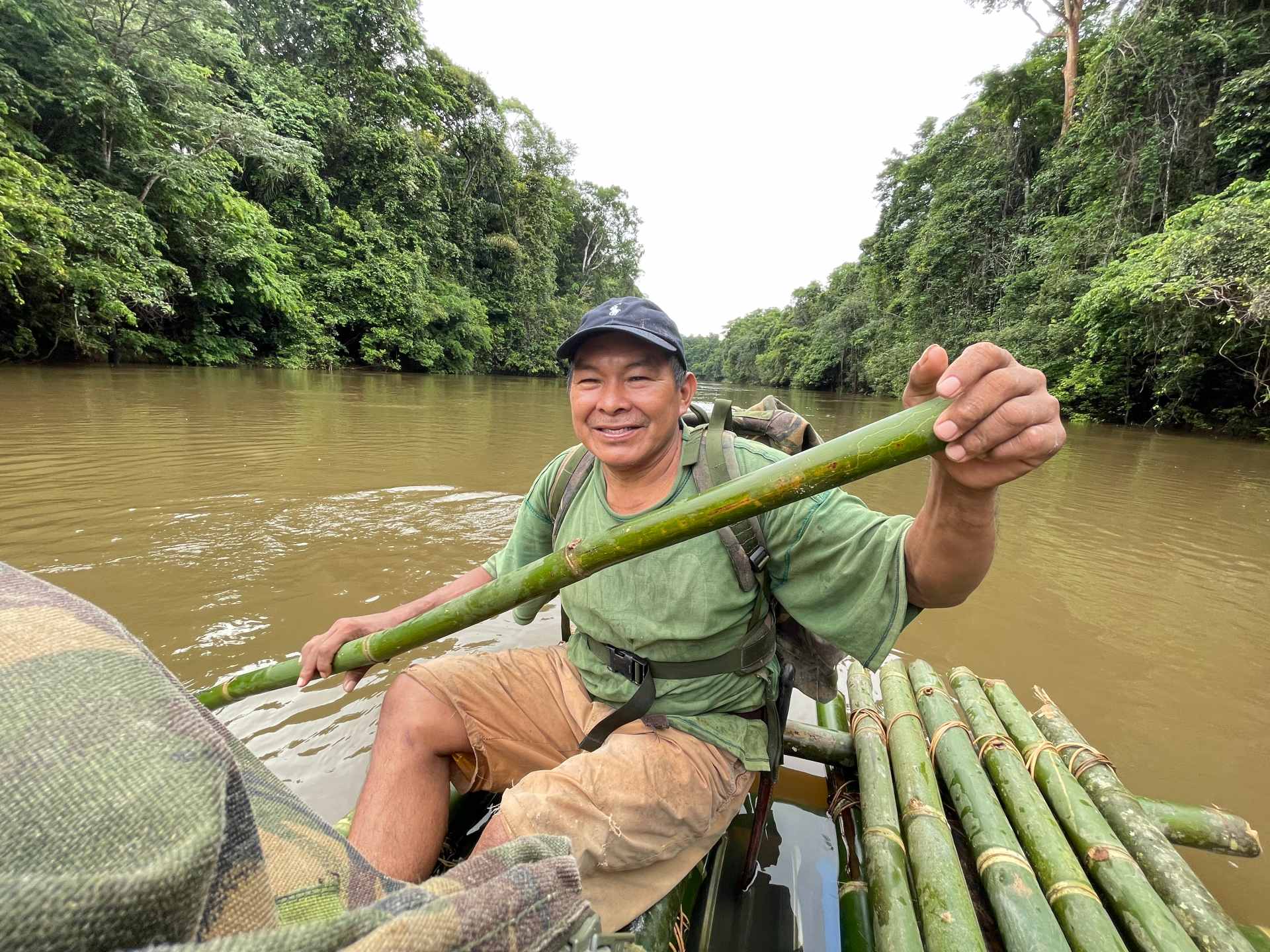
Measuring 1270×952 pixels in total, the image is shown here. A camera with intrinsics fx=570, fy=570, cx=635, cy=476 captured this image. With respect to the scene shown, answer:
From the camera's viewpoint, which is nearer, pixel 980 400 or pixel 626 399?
pixel 980 400

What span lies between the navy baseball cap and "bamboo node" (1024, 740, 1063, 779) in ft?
5.75

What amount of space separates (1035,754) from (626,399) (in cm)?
180

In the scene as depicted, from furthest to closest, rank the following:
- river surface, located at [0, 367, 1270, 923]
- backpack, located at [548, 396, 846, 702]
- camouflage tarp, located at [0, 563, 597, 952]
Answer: river surface, located at [0, 367, 1270, 923] < backpack, located at [548, 396, 846, 702] < camouflage tarp, located at [0, 563, 597, 952]

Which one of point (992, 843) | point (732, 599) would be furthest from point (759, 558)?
point (992, 843)

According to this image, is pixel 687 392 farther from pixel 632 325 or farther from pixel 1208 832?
pixel 1208 832

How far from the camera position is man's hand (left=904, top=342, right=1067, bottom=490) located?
1.03 metres

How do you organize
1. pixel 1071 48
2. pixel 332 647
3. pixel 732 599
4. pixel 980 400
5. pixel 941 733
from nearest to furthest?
pixel 980 400, pixel 732 599, pixel 332 647, pixel 941 733, pixel 1071 48

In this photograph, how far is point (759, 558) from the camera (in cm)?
157

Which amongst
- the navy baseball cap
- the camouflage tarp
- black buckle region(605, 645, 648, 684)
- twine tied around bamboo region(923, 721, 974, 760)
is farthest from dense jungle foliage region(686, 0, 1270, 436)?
the camouflage tarp

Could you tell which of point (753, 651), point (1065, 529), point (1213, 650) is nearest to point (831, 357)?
point (1065, 529)

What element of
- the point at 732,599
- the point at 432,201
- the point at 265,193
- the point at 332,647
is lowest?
the point at 332,647

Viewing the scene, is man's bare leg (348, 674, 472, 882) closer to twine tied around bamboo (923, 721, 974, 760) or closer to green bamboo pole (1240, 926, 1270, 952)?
twine tied around bamboo (923, 721, 974, 760)

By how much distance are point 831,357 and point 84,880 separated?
40788mm

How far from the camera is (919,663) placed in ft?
8.28
